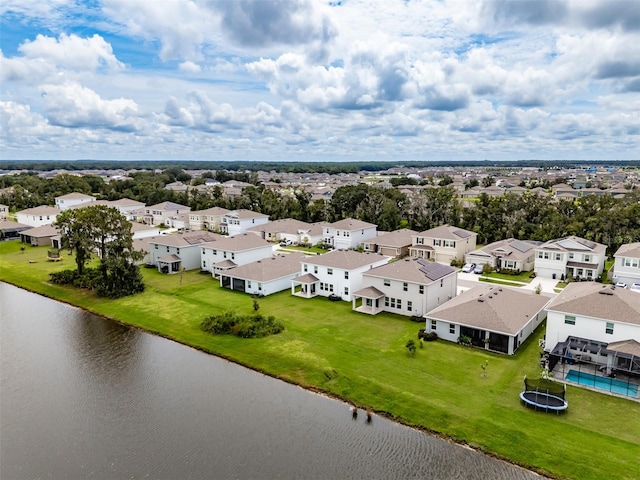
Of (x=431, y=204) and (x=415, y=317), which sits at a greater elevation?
(x=431, y=204)

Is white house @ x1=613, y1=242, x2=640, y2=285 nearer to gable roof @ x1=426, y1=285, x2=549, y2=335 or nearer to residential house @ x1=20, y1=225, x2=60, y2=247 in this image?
gable roof @ x1=426, y1=285, x2=549, y2=335

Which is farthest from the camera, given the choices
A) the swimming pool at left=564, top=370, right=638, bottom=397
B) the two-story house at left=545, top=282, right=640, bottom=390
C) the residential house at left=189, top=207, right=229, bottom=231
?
the residential house at left=189, top=207, right=229, bottom=231

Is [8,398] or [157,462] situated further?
[8,398]

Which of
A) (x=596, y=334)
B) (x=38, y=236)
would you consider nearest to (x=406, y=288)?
(x=596, y=334)

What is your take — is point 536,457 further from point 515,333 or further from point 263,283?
point 263,283

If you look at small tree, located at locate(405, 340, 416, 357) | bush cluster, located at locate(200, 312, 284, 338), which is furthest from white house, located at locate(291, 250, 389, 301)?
small tree, located at locate(405, 340, 416, 357)

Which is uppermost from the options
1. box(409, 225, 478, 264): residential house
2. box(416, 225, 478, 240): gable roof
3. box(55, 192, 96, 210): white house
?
box(55, 192, 96, 210): white house

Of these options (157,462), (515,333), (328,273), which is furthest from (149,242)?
(515,333)
